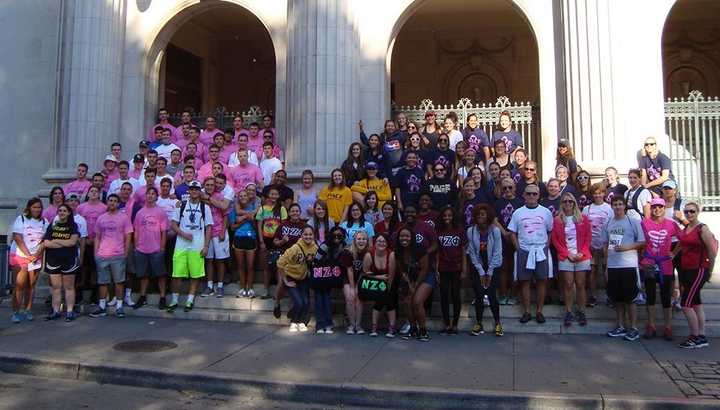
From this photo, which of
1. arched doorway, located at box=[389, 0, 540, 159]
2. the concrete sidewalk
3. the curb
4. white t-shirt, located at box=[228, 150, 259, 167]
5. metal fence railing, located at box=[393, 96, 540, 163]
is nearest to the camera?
the curb

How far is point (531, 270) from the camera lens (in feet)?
25.3

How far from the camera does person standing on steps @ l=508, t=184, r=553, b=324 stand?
7.70 metres

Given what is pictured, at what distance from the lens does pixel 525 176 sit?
870 cm

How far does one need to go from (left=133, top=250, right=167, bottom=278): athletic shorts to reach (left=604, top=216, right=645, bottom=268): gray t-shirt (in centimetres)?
664

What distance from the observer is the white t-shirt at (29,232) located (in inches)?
349

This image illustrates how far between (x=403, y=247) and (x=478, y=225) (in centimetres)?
111

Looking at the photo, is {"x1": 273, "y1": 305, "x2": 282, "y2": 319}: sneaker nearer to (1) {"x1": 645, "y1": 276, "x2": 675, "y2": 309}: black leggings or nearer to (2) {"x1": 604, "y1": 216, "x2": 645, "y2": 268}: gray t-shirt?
(2) {"x1": 604, "y1": 216, "x2": 645, "y2": 268}: gray t-shirt

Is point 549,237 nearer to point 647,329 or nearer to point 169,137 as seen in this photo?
point 647,329

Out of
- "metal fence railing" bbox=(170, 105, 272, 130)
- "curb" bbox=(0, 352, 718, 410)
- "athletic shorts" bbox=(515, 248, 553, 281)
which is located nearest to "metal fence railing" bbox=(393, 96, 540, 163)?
"metal fence railing" bbox=(170, 105, 272, 130)

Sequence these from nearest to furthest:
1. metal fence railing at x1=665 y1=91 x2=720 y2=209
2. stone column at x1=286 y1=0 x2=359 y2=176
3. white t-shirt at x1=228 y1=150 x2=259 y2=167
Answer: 1. white t-shirt at x1=228 y1=150 x2=259 y2=167
2. metal fence railing at x1=665 y1=91 x2=720 y2=209
3. stone column at x1=286 y1=0 x2=359 y2=176

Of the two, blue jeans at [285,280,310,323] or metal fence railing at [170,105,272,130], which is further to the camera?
metal fence railing at [170,105,272,130]

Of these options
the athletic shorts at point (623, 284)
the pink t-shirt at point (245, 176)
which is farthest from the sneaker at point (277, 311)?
the athletic shorts at point (623, 284)

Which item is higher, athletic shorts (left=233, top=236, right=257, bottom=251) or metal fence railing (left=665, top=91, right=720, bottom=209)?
metal fence railing (left=665, top=91, right=720, bottom=209)

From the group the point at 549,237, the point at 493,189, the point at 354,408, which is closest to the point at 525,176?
the point at 493,189
